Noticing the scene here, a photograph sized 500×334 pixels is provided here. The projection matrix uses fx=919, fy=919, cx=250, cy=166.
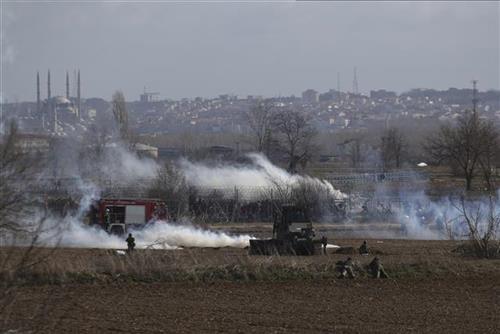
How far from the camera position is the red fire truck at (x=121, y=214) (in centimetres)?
5225

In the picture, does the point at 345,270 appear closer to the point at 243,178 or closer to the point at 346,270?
the point at 346,270

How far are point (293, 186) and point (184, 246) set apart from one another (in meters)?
26.7

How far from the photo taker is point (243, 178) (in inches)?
3228

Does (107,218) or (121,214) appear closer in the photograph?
(107,218)

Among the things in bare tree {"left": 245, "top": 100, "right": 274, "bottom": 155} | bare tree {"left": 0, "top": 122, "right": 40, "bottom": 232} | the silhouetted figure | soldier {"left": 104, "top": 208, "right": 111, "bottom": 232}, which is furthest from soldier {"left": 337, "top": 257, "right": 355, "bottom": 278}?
bare tree {"left": 245, "top": 100, "right": 274, "bottom": 155}

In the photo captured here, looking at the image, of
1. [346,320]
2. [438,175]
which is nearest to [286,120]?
[438,175]

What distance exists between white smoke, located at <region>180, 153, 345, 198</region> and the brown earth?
42.3 meters

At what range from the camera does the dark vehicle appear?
40.0m

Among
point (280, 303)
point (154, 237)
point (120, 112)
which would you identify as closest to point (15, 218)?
point (280, 303)

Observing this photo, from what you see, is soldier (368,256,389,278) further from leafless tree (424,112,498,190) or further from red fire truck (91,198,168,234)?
leafless tree (424,112,498,190)

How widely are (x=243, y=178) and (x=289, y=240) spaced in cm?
4085

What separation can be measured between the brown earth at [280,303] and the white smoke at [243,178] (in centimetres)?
4232

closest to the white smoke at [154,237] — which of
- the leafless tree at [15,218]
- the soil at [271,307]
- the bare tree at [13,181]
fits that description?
the leafless tree at [15,218]

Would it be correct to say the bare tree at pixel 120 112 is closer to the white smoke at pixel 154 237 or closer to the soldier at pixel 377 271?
the white smoke at pixel 154 237
